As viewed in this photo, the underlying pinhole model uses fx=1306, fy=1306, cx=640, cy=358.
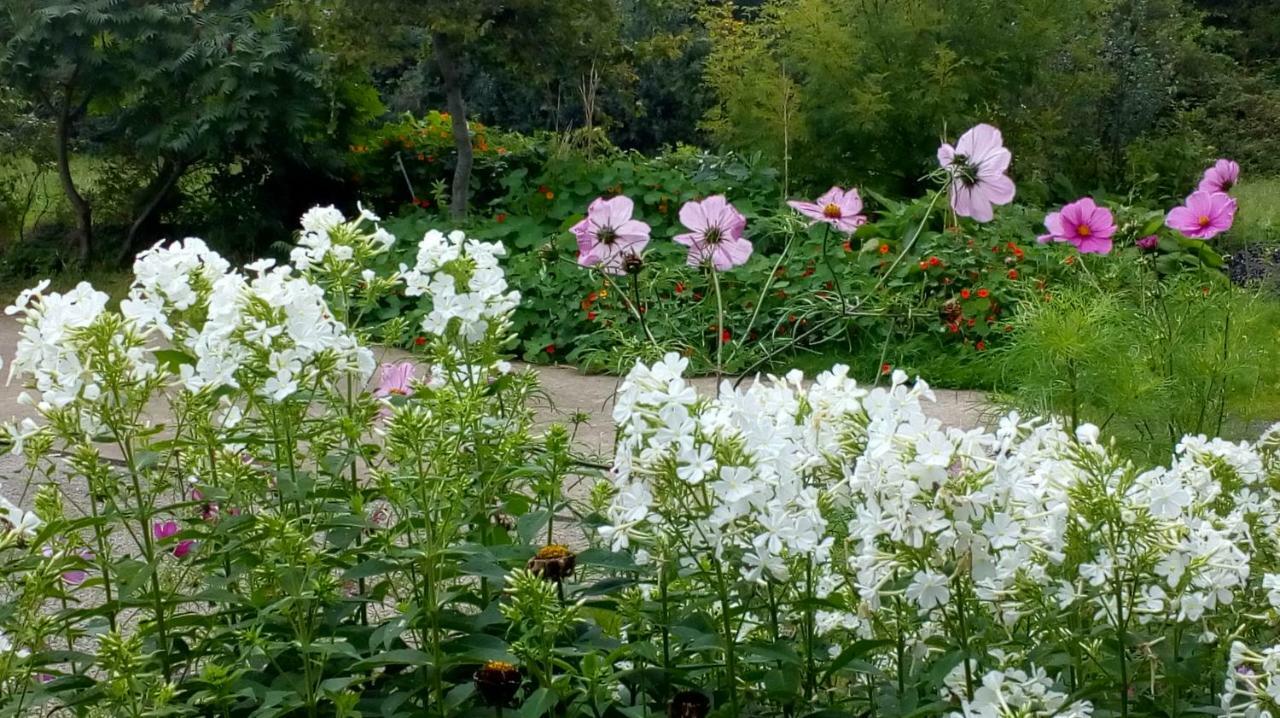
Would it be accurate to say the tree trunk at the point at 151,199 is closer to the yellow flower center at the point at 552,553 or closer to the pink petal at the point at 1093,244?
the pink petal at the point at 1093,244

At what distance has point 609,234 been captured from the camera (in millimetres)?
2807

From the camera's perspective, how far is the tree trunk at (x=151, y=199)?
8.68m

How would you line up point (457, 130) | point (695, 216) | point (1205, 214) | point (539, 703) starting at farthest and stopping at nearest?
point (457, 130)
point (1205, 214)
point (695, 216)
point (539, 703)

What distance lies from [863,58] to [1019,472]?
7.35 m

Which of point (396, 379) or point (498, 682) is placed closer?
point (498, 682)

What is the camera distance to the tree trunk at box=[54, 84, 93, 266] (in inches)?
337

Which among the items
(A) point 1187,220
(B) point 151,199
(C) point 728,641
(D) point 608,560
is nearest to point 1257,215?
(A) point 1187,220

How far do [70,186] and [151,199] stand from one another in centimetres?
51

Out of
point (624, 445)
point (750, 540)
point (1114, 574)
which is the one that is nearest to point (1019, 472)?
point (1114, 574)

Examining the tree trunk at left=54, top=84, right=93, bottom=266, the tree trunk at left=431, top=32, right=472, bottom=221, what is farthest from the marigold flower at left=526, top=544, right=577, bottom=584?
the tree trunk at left=54, top=84, right=93, bottom=266

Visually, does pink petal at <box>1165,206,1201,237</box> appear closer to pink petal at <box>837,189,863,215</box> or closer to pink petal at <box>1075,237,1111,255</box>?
pink petal at <box>1075,237,1111,255</box>

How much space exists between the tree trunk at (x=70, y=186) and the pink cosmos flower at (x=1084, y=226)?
7.01 meters

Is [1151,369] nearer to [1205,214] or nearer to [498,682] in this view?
[1205,214]

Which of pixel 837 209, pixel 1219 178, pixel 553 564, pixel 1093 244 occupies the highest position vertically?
pixel 1219 178
